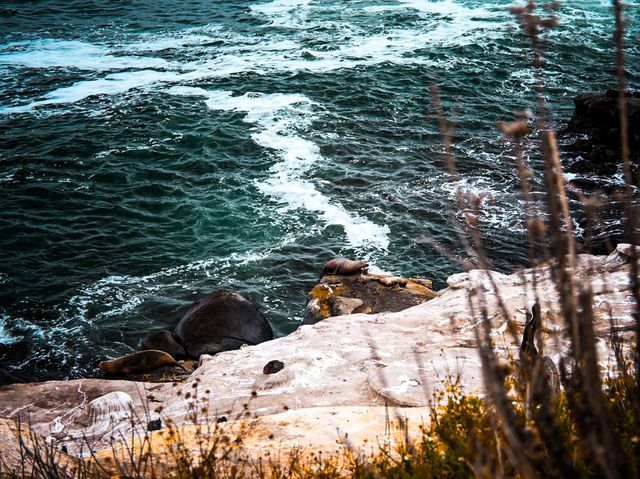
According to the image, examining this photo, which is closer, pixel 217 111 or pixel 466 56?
pixel 217 111

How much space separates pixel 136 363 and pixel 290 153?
10.4 m

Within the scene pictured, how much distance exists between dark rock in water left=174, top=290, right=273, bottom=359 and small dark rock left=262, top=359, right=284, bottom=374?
135 inches

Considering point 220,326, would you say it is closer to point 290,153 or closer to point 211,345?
point 211,345

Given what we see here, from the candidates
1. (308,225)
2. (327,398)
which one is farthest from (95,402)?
(308,225)

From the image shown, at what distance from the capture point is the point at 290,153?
63.7 ft

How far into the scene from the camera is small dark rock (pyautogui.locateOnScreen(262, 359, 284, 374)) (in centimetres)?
803

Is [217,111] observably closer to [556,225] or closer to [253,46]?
[253,46]

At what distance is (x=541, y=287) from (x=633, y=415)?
5755mm

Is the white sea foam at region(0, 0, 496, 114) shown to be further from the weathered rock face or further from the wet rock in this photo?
the weathered rock face

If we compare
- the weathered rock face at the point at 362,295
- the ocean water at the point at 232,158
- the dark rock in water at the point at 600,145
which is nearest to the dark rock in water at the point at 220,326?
the ocean water at the point at 232,158

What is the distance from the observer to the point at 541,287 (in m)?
9.41

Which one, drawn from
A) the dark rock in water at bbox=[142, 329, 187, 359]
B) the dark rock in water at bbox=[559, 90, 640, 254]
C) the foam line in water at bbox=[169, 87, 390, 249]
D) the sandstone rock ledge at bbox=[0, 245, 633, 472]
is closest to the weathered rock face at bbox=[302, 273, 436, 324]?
the sandstone rock ledge at bbox=[0, 245, 633, 472]

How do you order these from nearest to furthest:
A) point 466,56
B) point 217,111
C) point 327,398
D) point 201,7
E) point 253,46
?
point 327,398 < point 217,111 < point 466,56 < point 253,46 < point 201,7

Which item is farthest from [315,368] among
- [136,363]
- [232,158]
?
[232,158]
